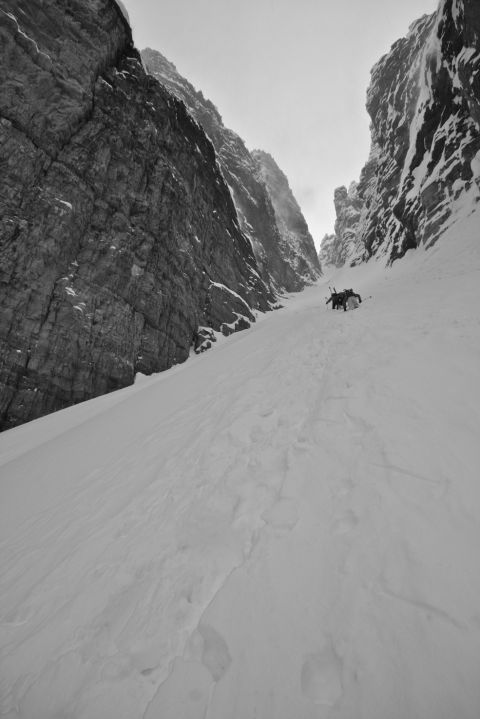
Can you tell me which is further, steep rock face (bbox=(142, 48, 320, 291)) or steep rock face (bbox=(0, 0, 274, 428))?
steep rock face (bbox=(142, 48, 320, 291))

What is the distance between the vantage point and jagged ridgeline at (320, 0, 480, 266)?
25.2m

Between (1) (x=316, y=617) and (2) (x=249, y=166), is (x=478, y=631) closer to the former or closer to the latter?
(1) (x=316, y=617)

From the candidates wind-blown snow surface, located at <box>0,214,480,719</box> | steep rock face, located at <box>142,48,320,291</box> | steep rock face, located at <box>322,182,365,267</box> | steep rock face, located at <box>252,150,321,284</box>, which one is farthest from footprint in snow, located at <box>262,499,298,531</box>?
steep rock face, located at <box>322,182,365,267</box>

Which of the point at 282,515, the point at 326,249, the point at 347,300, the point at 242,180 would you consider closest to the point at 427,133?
the point at 347,300

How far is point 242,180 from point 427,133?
52.1 meters

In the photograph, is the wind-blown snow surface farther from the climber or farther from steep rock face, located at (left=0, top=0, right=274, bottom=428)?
steep rock face, located at (left=0, top=0, right=274, bottom=428)

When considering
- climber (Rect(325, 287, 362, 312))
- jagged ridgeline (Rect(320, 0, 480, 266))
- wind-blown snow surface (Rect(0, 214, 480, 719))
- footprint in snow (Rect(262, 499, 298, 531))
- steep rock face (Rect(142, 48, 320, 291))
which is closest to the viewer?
wind-blown snow surface (Rect(0, 214, 480, 719))

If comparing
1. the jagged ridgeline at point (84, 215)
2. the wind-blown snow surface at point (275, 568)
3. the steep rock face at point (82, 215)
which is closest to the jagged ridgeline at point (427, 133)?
the jagged ridgeline at point (84, 215)

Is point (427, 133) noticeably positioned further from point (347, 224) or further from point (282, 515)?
point (347, 224)

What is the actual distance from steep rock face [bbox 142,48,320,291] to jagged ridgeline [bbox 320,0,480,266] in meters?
24.0

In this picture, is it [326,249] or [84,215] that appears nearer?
[84,215]

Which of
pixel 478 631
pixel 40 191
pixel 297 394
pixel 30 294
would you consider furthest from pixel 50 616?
pixel 40 191

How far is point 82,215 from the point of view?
17250 millimetres

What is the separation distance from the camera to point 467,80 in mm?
24844
